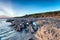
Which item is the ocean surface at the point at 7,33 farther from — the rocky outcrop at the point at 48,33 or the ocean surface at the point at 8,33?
the rocky outcrop at the point at 48,33

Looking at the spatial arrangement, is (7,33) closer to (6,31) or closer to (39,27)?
(6,31)

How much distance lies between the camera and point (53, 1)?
1.58m

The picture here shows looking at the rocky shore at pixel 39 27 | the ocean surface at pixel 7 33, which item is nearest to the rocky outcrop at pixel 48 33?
the rocky shore at pixel 39 27

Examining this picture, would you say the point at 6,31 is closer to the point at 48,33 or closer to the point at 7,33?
the point at 7,33

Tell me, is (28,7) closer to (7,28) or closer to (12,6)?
(12,6)

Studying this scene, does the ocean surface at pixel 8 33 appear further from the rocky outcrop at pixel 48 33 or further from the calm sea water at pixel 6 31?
the rocky outcrop at pixel 48 33

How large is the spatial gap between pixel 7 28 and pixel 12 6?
35cm

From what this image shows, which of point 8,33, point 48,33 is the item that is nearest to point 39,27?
point 48,33

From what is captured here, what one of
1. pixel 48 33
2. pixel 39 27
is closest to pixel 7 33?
pixel 39 27

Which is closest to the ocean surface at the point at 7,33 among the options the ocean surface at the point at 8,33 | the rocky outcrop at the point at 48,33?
the ocean surface at the point at 8,33

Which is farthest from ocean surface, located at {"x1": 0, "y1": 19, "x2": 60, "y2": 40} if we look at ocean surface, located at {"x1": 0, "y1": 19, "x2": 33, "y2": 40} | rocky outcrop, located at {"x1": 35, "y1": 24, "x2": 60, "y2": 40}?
rocky outcrop, located at {"x1": 35, "y1": 24, "x2": 60, "y2": 40}

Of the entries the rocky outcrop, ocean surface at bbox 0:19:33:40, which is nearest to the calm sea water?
ocean surface at bbox 0:19:33:40

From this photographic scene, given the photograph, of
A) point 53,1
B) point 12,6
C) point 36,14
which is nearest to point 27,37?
point 36,14

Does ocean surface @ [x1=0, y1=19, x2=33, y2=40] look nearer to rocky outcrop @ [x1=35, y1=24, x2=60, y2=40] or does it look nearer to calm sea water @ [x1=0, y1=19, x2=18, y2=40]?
calm sea water @ [x1=0, y1=19, x2=18, y2=40]
